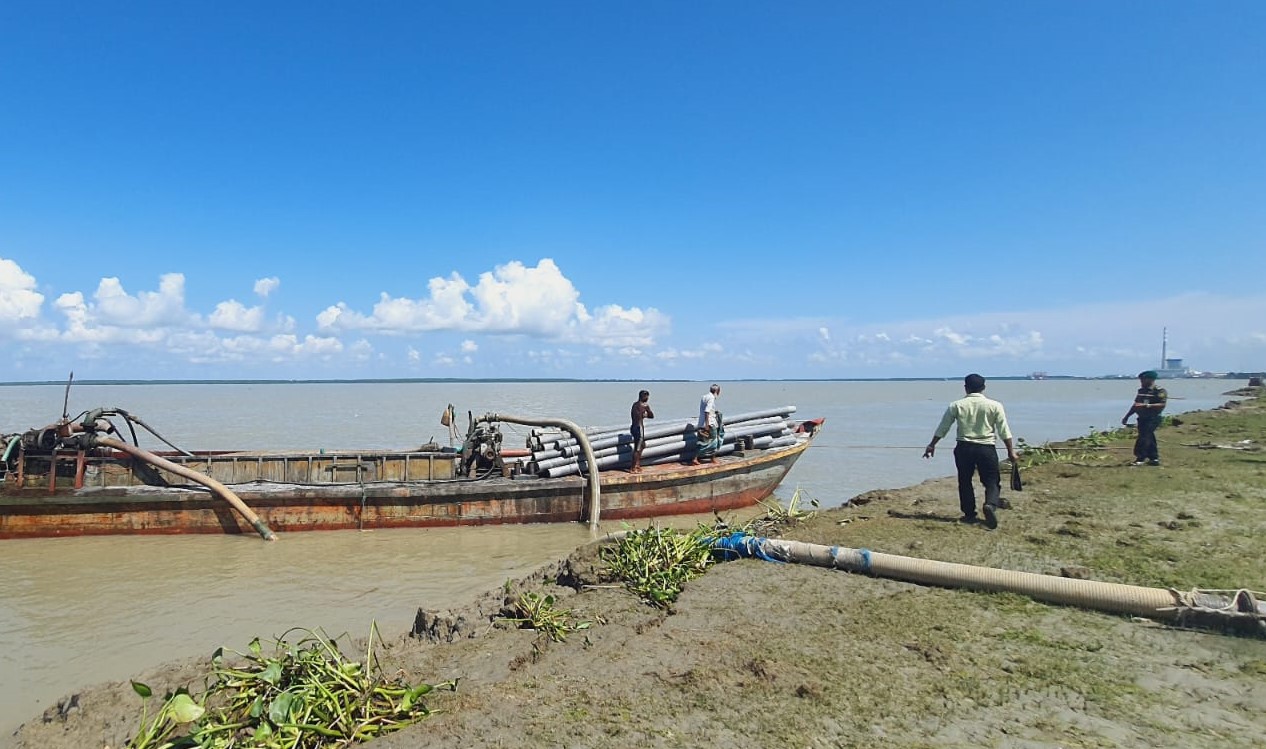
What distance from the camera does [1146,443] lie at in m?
12.1

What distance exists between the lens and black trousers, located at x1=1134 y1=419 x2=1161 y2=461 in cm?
1183

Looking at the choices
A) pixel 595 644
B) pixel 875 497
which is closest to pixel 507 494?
pixel 875 497

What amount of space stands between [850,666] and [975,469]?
4.43m

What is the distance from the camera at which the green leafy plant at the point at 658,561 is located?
5.75 m

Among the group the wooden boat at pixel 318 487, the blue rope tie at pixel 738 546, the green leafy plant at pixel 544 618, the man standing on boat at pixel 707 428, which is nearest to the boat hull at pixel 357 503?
the wooden boat at pixel 318 487

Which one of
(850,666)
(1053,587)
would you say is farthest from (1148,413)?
(850,666)

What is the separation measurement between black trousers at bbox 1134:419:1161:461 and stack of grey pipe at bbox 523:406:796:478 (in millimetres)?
6609

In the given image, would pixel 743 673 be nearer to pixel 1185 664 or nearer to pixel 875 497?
pixel 1185 664

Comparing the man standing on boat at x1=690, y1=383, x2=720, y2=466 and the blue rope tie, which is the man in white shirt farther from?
the blue rope tie

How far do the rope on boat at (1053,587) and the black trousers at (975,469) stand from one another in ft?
7.21

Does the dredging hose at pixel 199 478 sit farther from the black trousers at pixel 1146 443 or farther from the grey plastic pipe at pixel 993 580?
the black trousers at pixel 1146 443

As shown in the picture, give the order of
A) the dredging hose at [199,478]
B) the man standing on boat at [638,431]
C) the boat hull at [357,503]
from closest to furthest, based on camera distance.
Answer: the dredging hose at [199,478], the boat hull at [357,503], the man standing on boat at [638,431]

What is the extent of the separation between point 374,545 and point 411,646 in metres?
6.53

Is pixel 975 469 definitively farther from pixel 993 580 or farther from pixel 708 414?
pixel 708 414
